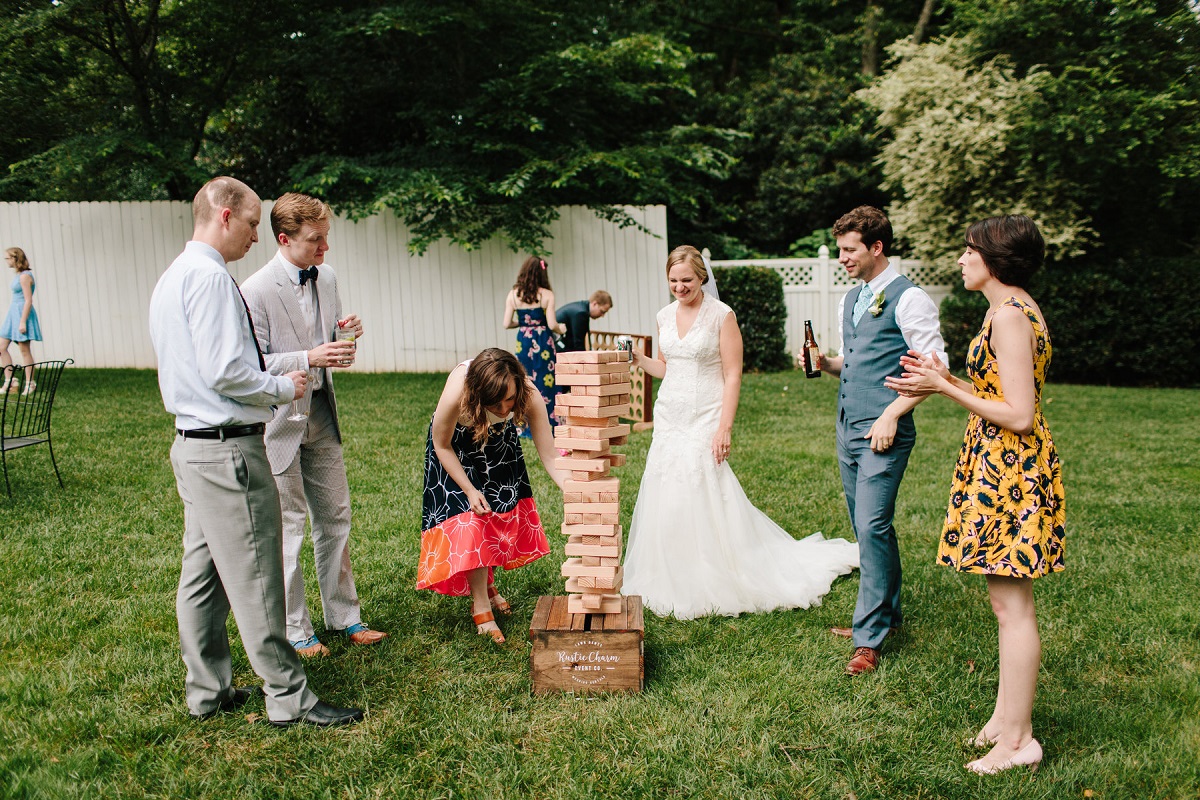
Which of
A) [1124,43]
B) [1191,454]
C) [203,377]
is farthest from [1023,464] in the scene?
[1124,43]

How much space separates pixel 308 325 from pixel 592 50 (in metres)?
11.3

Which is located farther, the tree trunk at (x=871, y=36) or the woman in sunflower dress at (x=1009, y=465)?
the tree trunk at (x=871, y=36)

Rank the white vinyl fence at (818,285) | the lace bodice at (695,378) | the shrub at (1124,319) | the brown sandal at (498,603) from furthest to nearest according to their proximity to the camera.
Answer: the white vinyl fence at (818,285) → the shrub at (1124,319) → the lace bodice at (695,378) → the brown sandal at (498,603)

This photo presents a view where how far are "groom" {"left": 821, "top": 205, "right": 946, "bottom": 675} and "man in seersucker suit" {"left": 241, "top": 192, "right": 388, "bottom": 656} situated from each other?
2356 millimetres

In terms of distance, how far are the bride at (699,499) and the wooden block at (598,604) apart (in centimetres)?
94

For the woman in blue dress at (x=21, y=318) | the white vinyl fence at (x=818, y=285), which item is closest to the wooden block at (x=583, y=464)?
the woman in blue dress at (x=21, y=318)

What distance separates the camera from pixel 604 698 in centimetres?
376

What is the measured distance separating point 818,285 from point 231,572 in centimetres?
1419

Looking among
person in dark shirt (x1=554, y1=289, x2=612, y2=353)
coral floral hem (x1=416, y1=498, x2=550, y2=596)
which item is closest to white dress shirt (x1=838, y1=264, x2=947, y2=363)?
coral floral hem (x1=416, y1=498, x2=550, y2=596)

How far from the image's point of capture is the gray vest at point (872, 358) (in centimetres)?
404

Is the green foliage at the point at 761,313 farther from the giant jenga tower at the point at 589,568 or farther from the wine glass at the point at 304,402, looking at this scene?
the wine glass at the point at 304,402

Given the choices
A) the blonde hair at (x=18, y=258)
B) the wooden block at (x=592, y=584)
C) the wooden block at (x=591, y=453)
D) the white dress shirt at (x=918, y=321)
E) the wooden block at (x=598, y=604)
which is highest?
the blonde hair at (x=18, y=258)

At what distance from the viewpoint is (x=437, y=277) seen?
1488cm

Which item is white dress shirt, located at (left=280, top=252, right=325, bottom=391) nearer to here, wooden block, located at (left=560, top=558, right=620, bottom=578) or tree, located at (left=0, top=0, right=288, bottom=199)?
wooden block, located at (left=560, top=558, right=620, bottom=578)
